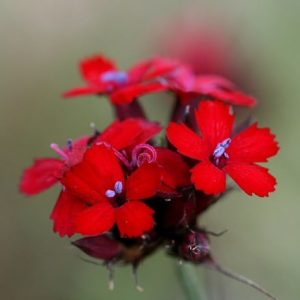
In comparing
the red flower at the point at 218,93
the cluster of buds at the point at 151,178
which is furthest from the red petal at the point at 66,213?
the red flower at the point at 218,93

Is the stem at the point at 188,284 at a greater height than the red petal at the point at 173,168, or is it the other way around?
the red petal at the point at 173,168

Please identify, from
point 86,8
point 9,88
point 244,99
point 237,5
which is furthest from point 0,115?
point 244,99

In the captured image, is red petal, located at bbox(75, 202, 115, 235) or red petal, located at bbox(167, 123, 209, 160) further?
red petal, located at bbox(167, 123, 209, 160)

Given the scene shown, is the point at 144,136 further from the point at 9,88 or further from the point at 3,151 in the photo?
the point at 9,88

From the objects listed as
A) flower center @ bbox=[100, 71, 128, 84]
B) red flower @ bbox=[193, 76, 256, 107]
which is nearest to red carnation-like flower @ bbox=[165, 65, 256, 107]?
red flower @ bbox=[193, 76, 256, 107]

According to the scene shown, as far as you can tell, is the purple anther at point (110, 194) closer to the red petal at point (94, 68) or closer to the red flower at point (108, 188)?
the red flower at point (108, 188)

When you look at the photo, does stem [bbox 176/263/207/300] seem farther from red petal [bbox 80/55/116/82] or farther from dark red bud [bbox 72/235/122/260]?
red petal [bbox 80/55/116/82]

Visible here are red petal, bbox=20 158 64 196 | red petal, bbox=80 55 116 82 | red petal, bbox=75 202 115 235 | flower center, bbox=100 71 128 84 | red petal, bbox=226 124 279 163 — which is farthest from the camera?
red petal, bbox=80 55 116 82

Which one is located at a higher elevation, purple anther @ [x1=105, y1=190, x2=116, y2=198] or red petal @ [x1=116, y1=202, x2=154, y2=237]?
purple anther @ [x1=105, y1=190, x2=116, y2=198]

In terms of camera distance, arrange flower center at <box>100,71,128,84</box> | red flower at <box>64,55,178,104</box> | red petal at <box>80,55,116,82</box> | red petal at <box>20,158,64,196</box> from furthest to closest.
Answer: red petal at <box>80,55,116,82</box>
flower center at <box>100,71,128,84</box>
red flower at <box>64,55,178,104</box>
red petal at <box>20,158,64,196</box>
